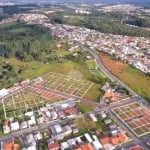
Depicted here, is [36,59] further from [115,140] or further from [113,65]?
[115,140]

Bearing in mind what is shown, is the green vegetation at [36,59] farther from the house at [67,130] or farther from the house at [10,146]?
the house at [10,146]

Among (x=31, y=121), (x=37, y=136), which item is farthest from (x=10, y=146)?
(x=31, y=121)

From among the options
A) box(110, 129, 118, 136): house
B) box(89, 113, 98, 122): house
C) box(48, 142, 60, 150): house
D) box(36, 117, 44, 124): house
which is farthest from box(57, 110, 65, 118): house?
box(110, 129, 118, 136): house

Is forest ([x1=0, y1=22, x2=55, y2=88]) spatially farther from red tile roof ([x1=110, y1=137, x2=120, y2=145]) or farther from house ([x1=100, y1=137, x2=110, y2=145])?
red tile roof ([x1=110, y1=137, x2=120, y2=145])

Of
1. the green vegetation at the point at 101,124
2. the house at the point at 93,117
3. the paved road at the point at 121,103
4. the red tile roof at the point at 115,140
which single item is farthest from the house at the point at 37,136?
the paved road at the point at 121,103

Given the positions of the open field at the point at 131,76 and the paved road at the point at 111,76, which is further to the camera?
the open field at the point at 131,76
